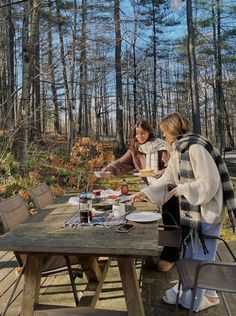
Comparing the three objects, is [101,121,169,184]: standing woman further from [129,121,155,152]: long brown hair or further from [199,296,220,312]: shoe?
[199,296,220,312]: shoe

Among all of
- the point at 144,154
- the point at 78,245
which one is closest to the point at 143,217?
the point at 78,245

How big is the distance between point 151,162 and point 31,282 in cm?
177

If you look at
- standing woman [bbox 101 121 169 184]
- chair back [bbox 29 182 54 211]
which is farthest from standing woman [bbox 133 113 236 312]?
chair back [bbox 29 182 54 211]

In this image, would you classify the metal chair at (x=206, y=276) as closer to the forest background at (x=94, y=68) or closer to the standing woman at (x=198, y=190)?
the standing woman at (x=198, y=190)

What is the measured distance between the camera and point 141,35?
1953 cm

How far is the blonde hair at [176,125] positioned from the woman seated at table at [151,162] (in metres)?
0.68

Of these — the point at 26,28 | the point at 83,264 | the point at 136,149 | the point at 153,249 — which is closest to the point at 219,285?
the point at 153,249

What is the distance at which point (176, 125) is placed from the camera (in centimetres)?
245

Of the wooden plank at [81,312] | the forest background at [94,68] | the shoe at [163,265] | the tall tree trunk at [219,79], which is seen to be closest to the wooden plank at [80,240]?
the wooden plank at [81,312]

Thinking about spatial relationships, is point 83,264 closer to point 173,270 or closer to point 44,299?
point 44,299

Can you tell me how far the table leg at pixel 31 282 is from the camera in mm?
2102

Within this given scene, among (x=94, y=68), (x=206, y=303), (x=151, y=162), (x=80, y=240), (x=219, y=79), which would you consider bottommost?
(x=206, y=303)

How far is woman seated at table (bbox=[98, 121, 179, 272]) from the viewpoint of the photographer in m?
3.14

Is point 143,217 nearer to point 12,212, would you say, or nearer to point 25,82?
point 12,212
